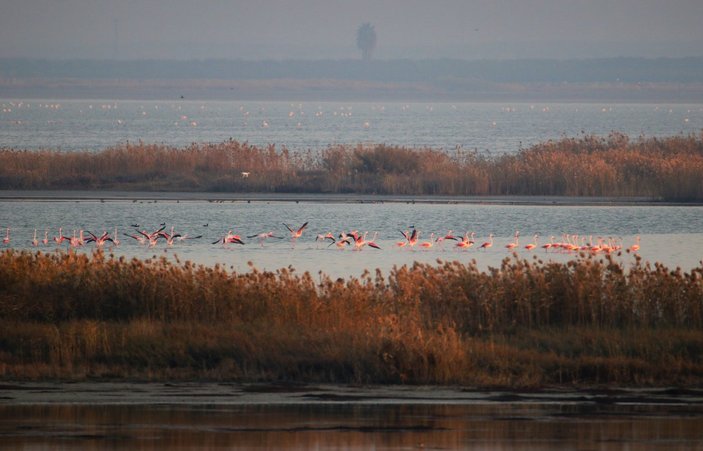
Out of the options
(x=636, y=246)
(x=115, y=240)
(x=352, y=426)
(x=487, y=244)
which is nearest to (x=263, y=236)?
(x=115, y=240)

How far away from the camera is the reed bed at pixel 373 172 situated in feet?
163

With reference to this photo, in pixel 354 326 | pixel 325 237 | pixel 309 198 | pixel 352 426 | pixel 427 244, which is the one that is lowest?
pixel 352 426

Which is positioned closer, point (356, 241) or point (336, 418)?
point (336, 418)

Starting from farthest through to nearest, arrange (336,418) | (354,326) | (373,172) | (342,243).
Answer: (373,172) → (342,243) → (354,326) → (336,418)

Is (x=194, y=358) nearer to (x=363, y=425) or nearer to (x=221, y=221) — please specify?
(x=363, y=425)

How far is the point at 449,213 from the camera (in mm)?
43688

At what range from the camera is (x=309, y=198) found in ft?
→ 158

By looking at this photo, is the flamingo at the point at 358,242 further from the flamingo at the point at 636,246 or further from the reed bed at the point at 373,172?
the reed bed at the point at 373,172

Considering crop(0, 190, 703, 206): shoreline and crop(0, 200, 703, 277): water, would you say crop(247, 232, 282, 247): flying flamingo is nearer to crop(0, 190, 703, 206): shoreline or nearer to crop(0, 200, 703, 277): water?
crop(0, 200, 703, 277): water

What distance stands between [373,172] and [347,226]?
12902 mm

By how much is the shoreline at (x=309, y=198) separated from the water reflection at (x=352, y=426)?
31.0 meters

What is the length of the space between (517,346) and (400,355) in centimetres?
208

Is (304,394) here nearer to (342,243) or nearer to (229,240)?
(229,240)

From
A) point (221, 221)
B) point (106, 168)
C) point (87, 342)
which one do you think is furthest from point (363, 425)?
point (106, 168)
